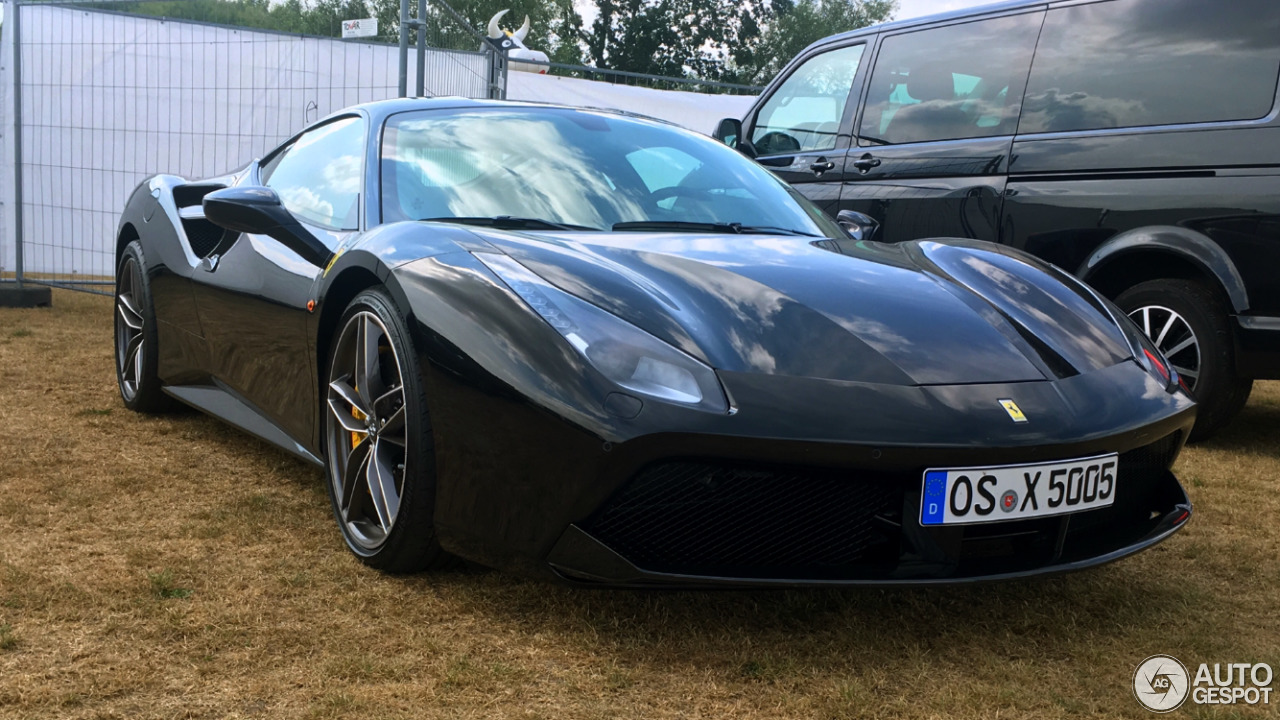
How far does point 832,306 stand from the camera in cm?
232

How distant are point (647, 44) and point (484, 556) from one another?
164 ft

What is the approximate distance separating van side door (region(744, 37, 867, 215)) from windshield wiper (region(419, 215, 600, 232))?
9.42 ft

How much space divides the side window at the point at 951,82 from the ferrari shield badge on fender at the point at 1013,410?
2935mm

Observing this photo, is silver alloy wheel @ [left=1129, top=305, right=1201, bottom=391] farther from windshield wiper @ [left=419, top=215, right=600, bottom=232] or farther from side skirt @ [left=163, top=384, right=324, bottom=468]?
side skirt @ [left=163, top=384, right=324, bottom=468]

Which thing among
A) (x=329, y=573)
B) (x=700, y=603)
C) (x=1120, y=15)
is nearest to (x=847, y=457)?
(x=700, y=603)

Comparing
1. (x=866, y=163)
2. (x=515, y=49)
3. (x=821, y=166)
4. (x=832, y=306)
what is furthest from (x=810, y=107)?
(x=515, y=49)

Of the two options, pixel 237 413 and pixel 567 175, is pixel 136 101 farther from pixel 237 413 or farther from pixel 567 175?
pixel 567 175

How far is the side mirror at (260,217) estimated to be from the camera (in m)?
3.01

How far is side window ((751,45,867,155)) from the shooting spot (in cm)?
560

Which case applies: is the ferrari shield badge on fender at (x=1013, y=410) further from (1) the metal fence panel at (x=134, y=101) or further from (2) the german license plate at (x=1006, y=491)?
(1) the metal fence panel at (x=134, y=101)

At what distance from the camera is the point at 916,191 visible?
198 inches

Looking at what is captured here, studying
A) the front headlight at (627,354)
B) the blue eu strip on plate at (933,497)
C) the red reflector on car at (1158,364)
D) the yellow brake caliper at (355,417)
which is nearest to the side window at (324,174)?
the yellow brake caliper at (355,417)

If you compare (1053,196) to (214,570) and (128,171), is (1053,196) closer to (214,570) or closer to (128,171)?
(214,570)

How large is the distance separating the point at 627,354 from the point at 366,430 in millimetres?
830
